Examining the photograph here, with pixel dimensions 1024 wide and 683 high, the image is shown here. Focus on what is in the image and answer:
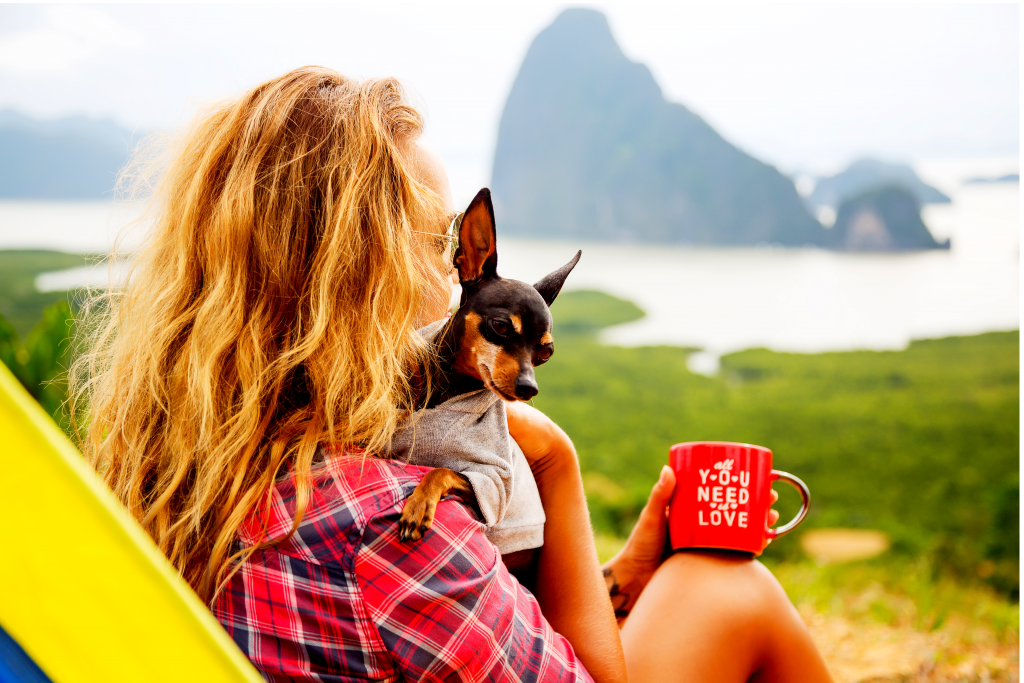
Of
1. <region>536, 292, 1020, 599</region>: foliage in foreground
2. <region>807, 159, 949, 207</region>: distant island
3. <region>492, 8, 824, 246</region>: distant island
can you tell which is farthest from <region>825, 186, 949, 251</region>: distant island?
<region>536, 292, 1020, 599</region>: foliage in foreground

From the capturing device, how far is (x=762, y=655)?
0.92 meters

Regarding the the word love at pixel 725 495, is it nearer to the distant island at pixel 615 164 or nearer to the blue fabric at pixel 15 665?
the blue fabric at pixel 15 665

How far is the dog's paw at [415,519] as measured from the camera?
631mm

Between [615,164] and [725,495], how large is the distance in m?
5.44

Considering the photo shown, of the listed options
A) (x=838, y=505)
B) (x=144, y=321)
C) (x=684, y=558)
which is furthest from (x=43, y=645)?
(x=838, y=505)

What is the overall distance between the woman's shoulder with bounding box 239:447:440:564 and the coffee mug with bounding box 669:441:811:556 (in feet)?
1.69

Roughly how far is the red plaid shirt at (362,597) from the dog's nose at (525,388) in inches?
5.8

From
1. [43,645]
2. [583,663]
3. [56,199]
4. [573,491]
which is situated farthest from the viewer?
[56,199]

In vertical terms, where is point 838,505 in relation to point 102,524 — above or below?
below

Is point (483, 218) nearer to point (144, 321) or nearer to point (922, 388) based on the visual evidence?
point (144, 321)

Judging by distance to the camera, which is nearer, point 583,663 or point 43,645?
point 43,645

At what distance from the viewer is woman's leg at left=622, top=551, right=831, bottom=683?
34.8 inches

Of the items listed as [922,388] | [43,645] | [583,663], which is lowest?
[922,388]

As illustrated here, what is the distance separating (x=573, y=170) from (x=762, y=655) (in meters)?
5.56
